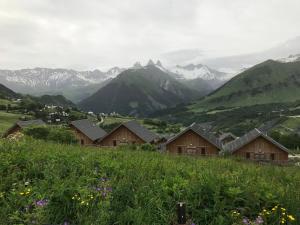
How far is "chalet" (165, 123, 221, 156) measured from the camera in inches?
2422

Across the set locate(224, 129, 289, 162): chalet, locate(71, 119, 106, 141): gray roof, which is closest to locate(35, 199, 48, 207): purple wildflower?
locate(224, 129, 289, 162): chalet

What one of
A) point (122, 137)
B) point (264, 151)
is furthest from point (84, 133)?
point (264, 151)

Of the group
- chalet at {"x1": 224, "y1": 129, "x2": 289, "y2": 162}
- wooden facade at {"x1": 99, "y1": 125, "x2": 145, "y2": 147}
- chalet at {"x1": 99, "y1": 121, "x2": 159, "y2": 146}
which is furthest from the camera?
wooden facade at {"x1": 99, "y1": 125, "x2": 145, "y2": 147}

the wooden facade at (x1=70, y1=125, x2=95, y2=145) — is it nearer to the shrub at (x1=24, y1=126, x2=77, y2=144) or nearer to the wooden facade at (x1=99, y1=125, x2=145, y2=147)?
the wooden facade at (x1=99, y1=125, x2=145, y2=147)

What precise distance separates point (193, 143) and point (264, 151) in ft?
39.7

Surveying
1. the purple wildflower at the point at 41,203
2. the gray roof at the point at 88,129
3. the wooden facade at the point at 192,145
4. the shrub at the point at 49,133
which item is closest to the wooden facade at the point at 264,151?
the wooden facade at the point at 192,145

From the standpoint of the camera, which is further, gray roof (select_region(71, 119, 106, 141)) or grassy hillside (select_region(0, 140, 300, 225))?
gray roof (select_region(71, 119, 106, 141))

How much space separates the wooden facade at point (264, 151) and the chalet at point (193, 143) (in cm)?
509

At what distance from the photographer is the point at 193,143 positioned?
62.3 meters

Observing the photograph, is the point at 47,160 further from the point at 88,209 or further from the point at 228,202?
the point at 228,202

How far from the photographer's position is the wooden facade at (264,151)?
190ft

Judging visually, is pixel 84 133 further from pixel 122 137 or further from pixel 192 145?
pixel 192 145

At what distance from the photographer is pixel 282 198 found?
743cm

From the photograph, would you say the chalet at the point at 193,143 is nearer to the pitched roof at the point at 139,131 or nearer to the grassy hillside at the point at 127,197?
the pitched roof at the point at 139,131
